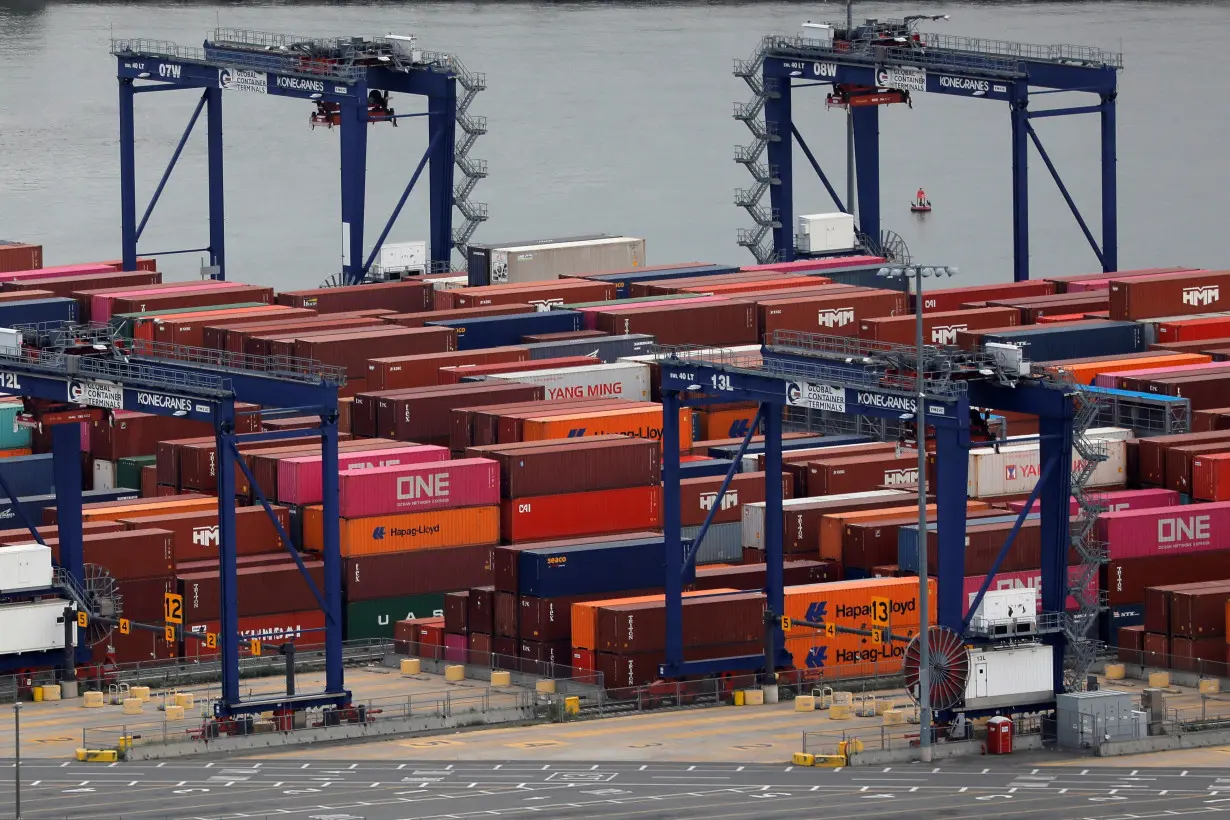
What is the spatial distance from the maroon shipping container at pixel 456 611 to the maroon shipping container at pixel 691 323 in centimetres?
3203

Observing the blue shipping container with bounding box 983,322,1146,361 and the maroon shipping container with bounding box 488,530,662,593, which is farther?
the blue shipping container with bounding box 983,322,1146,361

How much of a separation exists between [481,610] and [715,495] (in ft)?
35.1

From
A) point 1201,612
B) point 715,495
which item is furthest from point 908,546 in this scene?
point 1201,612

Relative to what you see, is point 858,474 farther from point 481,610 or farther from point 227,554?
point 227,554

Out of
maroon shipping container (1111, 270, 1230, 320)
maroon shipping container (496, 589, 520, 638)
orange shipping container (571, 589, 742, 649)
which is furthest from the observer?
maroon shipping container (1111, 270, 1230, 320)

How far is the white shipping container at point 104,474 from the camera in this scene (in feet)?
312

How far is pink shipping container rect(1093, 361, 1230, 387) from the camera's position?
98312 millimetres

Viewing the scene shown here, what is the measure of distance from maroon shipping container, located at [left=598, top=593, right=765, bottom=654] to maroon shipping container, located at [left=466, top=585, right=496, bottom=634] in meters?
4.18

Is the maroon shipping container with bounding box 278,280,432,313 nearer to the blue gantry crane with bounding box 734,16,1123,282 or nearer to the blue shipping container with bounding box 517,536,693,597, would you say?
the blue gantry crane with bounding box 734,16,1123,282

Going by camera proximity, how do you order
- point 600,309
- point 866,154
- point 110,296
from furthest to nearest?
point 866,154 < point 110,296 < point 600,309

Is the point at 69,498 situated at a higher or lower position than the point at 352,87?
lower

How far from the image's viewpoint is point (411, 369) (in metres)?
100

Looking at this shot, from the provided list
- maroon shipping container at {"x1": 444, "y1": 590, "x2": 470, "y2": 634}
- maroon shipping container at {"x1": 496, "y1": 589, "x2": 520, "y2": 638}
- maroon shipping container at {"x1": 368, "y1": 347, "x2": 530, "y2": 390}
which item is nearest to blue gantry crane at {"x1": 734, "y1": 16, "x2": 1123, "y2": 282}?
maroon shipping container at {"x1": 368, "y1": 347, "x2": 530, "y2": 390}

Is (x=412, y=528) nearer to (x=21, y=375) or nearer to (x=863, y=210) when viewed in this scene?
(x=21, y=375)
